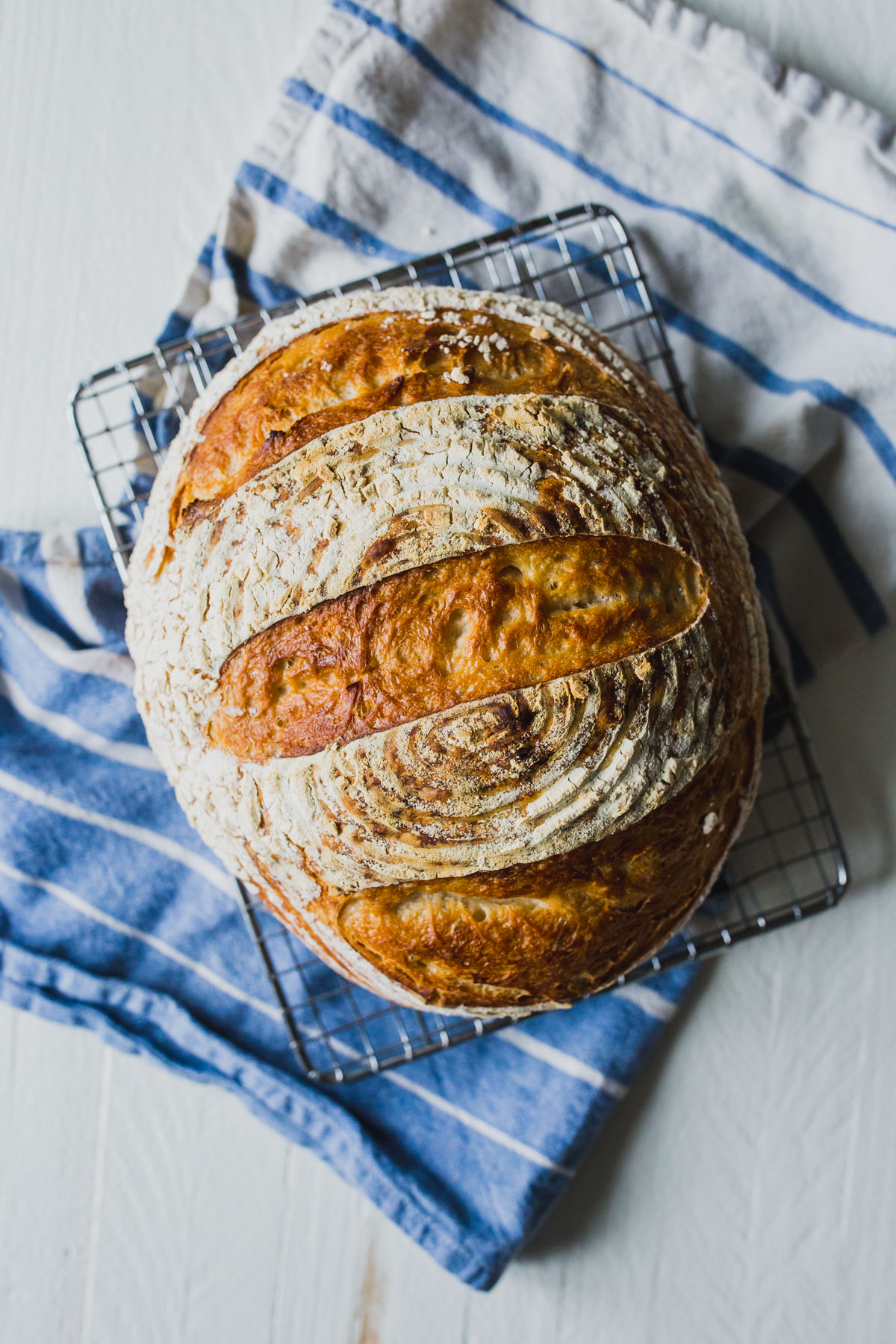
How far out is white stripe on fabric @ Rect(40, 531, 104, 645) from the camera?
146 centimetres

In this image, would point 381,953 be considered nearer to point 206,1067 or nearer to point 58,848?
point 206,1067

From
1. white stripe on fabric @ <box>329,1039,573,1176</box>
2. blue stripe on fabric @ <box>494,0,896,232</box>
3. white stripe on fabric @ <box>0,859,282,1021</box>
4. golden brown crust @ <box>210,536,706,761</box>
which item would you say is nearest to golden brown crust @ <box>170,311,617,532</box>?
golden brown crust @ <box>210,536,706,761</box>

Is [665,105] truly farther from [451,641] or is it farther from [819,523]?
[451,641]

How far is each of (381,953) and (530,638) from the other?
0.40 meters

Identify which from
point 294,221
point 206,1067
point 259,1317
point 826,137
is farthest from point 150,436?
point 259,1317

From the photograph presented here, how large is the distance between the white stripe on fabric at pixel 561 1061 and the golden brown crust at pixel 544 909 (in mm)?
350

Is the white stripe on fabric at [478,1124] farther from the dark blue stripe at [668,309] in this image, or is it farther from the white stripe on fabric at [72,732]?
the dark blue stripe at [668,309]

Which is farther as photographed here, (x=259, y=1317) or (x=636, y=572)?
(x=259, y=1317)

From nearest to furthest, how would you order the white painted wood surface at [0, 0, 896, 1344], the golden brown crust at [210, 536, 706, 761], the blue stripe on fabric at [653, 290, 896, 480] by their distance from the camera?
the golden brown crust at [210, 536, 706, 761] < the blue stripe on fabric at [653, 290, 896, 480] < the white painted wood surface at [0, 0, 896, 1344]

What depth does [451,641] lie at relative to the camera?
102 centimetres

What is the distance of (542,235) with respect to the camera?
146 cm

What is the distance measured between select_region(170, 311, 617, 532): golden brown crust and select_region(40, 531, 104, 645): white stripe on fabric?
0.40 meters

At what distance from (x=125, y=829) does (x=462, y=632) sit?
0.74 m

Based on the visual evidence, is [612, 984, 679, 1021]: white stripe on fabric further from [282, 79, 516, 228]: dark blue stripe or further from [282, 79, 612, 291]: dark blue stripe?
[282, 79, 516, 228]: dark blue stripe
